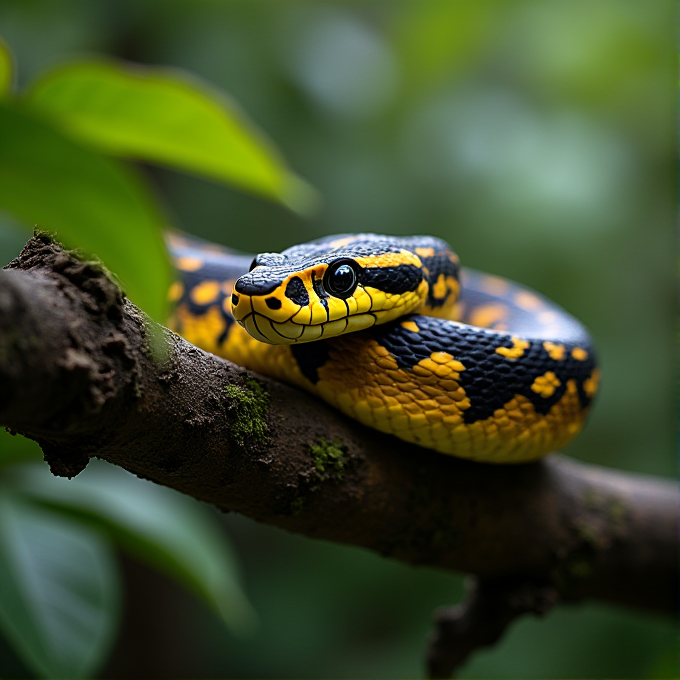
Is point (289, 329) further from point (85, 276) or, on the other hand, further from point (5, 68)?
point (5, 68)

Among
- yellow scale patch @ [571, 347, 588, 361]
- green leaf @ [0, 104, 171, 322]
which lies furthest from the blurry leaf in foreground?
yellow scale patch @ [571, 347, 588, 361]

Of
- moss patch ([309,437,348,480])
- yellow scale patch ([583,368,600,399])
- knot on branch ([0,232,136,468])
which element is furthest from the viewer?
yellow scale patch ([583,368,600,399])

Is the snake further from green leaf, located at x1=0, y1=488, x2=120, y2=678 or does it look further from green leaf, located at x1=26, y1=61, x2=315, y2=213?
green leaf, located at x1=0, y1=488, x2=120, y2=678

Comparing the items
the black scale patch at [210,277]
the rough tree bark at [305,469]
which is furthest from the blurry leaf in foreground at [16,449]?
the rough tree bark at [305,469]

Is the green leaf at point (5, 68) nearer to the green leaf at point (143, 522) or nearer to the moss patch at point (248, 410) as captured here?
the moss patch at point (248, 410)

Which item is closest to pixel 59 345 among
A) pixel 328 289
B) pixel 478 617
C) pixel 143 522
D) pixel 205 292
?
pixel 328 289

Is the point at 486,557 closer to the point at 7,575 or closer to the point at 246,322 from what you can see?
the point at 246,322

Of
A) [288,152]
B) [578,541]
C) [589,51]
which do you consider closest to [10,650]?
[578,541]
